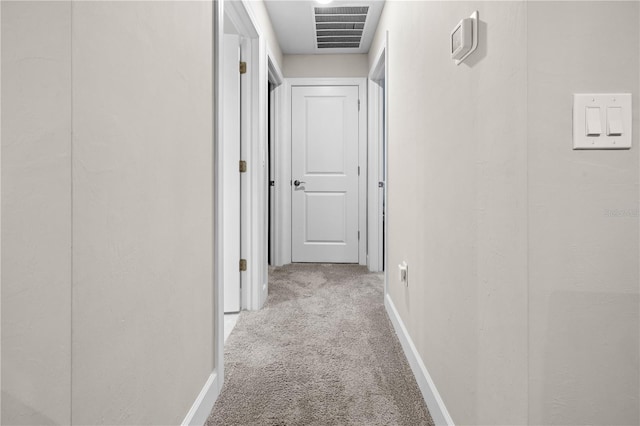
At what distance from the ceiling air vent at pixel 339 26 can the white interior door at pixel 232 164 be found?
0.98 meters

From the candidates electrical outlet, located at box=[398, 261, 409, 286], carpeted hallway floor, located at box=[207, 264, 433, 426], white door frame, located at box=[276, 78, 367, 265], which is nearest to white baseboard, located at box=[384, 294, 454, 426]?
carpeted hallway floor, located at box=[207, 264, 433, 426]

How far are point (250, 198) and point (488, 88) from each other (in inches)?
79.0

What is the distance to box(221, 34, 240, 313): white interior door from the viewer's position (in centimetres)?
277

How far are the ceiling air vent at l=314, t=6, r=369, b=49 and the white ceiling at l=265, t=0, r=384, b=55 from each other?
48 mm

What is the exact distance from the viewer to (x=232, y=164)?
2793mm

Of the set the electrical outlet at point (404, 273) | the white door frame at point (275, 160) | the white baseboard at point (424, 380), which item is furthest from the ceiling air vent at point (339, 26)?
the white baseboard at point (424, 380)

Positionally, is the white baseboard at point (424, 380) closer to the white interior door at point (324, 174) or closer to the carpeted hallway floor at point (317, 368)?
the carpeted hallway floor at point (317, 368)

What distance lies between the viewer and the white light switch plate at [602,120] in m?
0.85

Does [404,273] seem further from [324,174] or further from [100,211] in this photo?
[324,174]

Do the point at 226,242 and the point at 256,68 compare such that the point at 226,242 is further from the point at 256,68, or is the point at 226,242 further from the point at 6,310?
the point at 6,310

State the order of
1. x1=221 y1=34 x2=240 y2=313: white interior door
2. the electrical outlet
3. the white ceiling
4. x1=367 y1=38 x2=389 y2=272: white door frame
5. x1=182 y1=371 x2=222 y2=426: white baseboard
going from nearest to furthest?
x1=182 y1=371 x2=222 y2=426: white baseboard < the electrical outlet < x1=221 y1=34 x2=240 y2=313: white interior door < the white ceiling < x1=367 y1=38 x2=389 y2=272: white door frame

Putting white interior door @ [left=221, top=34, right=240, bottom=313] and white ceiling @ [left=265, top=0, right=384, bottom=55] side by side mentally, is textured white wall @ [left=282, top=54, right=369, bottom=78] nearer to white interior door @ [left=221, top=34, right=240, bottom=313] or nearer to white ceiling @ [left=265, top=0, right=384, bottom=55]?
white ceiling @ [left=265, top=0, right=384, bottom=55]

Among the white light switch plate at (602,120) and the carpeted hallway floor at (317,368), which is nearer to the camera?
the white light switch plate at (602,120)

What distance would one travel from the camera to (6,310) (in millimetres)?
594
